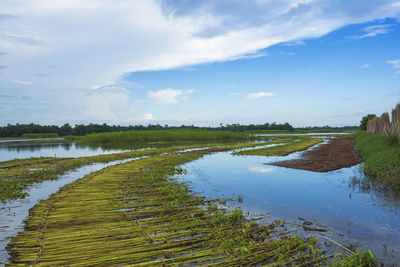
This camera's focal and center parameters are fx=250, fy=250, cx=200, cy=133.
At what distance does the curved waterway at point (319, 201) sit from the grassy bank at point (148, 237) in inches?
39.8

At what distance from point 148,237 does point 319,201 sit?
5447mm

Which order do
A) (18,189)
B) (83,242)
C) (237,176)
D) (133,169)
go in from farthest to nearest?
(133,169) → (237,176) → (18,189) → (83,242)

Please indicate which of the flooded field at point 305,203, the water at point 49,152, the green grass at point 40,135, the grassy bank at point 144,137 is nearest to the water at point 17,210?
the flooded field at point 305,203

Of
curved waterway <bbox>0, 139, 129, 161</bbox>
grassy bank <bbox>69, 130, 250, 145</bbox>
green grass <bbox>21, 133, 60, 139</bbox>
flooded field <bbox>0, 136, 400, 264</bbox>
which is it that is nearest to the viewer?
flooded field <bbox>0, 136, 400, 264</bbox>

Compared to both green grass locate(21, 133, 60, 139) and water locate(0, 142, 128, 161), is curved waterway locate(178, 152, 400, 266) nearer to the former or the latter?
water locate(0, 142, 128, 161)

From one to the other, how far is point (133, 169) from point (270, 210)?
807 cm

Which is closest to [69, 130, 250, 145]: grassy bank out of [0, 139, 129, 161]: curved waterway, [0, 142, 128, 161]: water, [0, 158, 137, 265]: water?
[0, 139, 129, 161]: curved waterway

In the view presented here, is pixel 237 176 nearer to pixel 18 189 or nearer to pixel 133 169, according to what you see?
pixel 133 169

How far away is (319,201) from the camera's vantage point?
757cm

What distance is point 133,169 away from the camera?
1275 cm

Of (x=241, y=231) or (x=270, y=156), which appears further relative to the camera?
(x=270, y=156)

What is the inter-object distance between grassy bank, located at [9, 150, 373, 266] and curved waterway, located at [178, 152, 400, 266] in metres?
1.01

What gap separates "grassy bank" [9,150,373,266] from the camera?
3.91 m

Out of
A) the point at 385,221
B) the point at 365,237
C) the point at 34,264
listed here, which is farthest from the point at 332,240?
the point at 34,264
